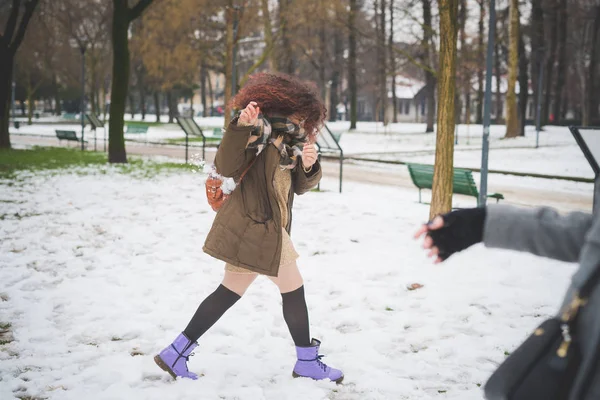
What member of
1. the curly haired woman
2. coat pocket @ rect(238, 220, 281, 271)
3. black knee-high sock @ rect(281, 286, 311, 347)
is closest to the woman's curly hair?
the curly haired woman

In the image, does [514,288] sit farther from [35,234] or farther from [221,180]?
[35,234]

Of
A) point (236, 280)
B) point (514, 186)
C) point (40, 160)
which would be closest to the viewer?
point (236, 280)

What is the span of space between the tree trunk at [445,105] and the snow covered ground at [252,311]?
76 cm

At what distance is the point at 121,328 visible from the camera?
→ 14.3ft

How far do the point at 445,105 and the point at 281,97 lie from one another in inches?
185

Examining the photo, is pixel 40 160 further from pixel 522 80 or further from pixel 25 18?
pixel 522 80

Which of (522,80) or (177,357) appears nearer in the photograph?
(177,357)

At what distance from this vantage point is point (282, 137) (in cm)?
320

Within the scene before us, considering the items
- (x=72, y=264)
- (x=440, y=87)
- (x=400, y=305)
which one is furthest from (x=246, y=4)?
(x=400, y=305)

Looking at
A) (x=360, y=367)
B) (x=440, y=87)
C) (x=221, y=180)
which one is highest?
(x=440, y=87)

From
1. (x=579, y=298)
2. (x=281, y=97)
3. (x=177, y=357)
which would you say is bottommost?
(x=177, y=357)

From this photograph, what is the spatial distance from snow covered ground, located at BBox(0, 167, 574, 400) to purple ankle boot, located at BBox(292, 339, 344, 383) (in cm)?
6

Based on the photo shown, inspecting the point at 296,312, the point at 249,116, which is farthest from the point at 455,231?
the point at 296,312

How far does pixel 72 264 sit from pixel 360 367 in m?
3.70
